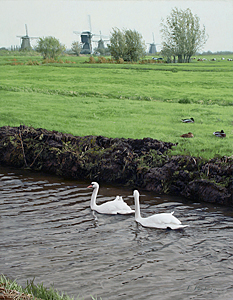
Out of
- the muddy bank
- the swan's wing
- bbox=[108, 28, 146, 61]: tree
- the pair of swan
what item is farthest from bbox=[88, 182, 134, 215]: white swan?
bbox=[108, 28, 146, 61]: tree

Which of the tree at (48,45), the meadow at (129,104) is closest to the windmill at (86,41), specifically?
the tree at (48,45)

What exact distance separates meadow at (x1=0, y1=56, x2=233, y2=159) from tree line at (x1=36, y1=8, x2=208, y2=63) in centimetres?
2769

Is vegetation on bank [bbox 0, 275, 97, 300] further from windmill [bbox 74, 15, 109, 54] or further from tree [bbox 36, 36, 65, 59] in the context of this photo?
windmill [bbox 74, 15, 109, 54]

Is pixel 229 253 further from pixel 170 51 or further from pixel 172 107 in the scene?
pixel 170 51

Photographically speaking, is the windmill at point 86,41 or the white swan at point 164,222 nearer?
the white swan at point 164,222

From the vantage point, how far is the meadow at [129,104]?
16609mm

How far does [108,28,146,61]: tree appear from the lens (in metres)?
65.9

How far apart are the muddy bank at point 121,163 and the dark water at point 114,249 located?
29.1 inches

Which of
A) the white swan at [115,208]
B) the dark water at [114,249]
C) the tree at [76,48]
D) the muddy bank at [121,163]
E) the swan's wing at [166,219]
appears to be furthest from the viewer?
the tree at [76,48]

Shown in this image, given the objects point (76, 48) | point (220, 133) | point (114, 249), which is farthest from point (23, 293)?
point (76, 48)

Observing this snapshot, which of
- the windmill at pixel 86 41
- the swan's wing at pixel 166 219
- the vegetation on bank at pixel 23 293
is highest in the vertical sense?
the windmill at pixel 86 41

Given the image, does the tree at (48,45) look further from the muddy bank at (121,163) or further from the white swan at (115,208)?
the white swan at (115,208)

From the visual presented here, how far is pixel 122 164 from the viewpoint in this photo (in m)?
13.5

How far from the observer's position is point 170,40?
6844 centimetres
